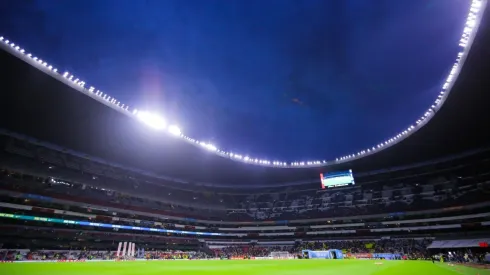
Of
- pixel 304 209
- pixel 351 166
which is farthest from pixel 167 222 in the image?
pixel 351 166

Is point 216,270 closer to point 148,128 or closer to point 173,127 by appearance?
point 173,127

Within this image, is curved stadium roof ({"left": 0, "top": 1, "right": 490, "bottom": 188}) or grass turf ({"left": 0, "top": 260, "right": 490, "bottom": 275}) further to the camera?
curved stadium roof ({"left": 0, "top": 1, "right": 490, "bottom": 188})

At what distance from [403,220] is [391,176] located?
1218cm

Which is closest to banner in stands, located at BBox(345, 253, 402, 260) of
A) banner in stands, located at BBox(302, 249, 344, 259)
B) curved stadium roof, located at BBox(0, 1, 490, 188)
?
banner in stands, located at BBox(302, 249, 344, 259)

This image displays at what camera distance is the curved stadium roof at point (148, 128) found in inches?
1151

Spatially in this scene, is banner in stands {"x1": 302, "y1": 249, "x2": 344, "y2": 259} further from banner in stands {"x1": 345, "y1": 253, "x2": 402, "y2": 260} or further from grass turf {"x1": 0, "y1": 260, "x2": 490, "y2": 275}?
grass turf {"x1": 0, "y1": 260, "x2": 490, "y2": 275}

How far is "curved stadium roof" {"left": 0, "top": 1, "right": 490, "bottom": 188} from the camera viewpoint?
95.9ft

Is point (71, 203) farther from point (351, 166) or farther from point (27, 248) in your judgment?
point (351, 166)

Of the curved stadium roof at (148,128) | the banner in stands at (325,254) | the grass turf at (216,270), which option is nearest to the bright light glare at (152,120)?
the curved stadium roof at (148,128)

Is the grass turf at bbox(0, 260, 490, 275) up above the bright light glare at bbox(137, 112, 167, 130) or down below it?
below

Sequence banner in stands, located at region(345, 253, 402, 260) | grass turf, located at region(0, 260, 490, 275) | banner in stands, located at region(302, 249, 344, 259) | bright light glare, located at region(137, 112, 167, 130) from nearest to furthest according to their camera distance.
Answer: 1. grass turf, located at region(0, 260, 490, 275)
2. bright light glare, located at region(137, 112, 167, 130)
3. banner in stands, located at region(345, 253, 402, 260)
4. banner in stands, located at region(302, 249, 344, 259)

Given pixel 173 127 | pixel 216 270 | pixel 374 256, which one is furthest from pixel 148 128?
pixel 374 256

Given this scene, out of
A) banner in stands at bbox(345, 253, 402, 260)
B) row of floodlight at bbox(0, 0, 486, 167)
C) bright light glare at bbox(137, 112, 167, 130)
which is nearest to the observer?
row of floodlight at bbox(0, 0, 486, 167)

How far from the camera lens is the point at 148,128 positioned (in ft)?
152
